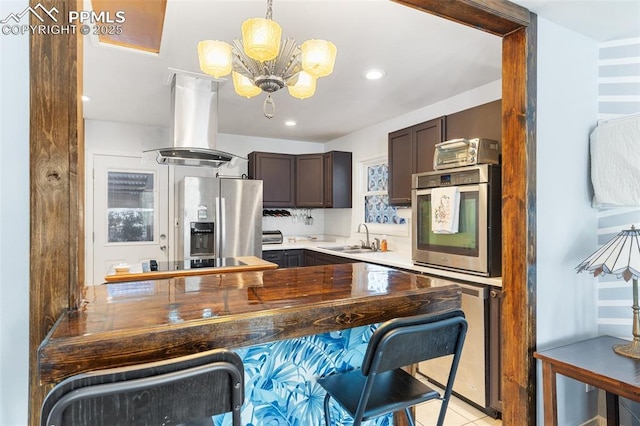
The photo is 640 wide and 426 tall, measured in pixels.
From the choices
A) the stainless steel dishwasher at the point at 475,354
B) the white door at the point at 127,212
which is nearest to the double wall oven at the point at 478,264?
the stainless steel dishwasher at the point at 475,354

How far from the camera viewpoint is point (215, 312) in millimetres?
1029

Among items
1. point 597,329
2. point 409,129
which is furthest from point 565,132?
point 409,129

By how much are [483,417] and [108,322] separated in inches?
92.4

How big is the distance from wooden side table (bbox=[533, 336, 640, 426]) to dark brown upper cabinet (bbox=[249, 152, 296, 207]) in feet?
11.6

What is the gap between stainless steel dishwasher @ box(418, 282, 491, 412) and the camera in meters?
2.24

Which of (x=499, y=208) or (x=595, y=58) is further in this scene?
(x=499, y=208)

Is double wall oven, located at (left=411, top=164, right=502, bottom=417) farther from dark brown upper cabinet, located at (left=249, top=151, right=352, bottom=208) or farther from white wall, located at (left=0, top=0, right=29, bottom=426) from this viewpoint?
white wall, located at (left=0, top=0, right=29, bottom=426)

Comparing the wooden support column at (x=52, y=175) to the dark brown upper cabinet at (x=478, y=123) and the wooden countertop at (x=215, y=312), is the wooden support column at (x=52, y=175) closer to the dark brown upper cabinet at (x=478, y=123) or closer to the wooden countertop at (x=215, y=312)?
the wooden countertop at (x=215, y=312)

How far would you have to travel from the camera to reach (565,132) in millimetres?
1853

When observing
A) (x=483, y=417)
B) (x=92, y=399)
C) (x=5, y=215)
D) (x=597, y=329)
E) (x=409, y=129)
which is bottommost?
(x=483, y=417)

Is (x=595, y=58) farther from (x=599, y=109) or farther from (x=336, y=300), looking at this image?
(x=336, y=300)

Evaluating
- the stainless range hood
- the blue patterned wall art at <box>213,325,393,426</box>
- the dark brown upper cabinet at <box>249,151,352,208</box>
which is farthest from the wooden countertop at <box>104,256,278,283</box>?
the dark brown upper cabinet at <box>249,151,352,208</box>

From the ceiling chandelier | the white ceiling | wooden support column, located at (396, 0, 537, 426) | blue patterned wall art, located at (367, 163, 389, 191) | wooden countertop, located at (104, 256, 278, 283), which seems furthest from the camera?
blue patterned wall art, located at (367, 163, 389, 191)

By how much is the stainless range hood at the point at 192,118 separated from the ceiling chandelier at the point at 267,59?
41.4 inches
